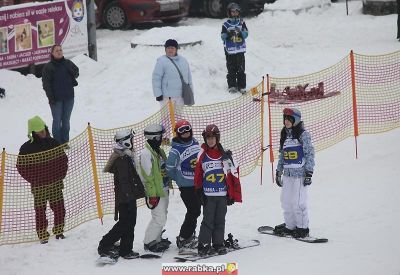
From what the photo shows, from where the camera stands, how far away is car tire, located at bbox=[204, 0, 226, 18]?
27734 mm

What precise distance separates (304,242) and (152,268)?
1.78 m

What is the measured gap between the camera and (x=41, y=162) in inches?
441

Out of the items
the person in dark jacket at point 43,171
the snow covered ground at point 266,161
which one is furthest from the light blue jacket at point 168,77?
the person in dark jacket at point 43,171

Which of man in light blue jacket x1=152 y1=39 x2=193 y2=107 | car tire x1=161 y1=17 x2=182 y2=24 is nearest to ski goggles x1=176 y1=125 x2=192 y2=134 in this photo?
man in light blue jacket x1=152 y1=39 x2=193 y2=107

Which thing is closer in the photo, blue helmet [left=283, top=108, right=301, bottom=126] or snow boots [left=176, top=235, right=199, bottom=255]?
snow boots [left=176, top=235, right=199, bottom=255]

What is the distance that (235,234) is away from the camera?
11.0 metres

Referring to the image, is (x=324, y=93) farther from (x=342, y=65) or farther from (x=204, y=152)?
(x=204, y=152)

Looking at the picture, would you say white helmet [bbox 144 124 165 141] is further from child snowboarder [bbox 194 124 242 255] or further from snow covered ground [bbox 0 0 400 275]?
snow covered ground [bbox 0 0 400 275]

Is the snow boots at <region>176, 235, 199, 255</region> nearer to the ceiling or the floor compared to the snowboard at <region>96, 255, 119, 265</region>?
nearer to the ceiling

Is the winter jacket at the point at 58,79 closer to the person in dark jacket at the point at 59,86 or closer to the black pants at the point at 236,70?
the person in dark jacket at the point at 59,86

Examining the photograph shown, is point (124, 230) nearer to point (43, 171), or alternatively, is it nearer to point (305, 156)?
point (43, 171)

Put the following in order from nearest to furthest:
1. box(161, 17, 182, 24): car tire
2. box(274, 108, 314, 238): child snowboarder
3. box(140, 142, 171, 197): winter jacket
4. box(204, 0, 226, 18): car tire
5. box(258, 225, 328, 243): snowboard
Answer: box(140, 142, 171, 197): winter jacket, box(258, 225, 328, 243): snowboard, box(274, 108, 314, 238): child snowboarder, box(161, 17, 182, 24): car tire, box(204, 0, 226, 18): car tire

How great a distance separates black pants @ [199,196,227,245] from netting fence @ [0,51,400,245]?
2217 mm

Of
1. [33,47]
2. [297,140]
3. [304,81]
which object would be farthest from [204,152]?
[33,47]
